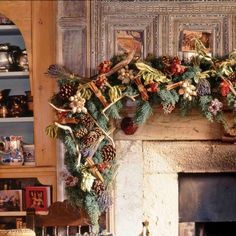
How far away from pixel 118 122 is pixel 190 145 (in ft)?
1.37

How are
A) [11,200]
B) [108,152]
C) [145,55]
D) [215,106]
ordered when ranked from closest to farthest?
1. [215,106]
2. [108,152]
3. [145,55]
4. [11,200]

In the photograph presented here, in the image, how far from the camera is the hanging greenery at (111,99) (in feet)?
9.41

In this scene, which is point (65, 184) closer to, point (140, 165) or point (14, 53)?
point (140, 165)

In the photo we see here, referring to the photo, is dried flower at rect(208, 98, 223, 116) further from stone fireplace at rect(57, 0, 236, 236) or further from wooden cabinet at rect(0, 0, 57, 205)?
wooden cabinet at rect(0, 0, 57, 205)

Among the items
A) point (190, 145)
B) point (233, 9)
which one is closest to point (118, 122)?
point (190, 145)

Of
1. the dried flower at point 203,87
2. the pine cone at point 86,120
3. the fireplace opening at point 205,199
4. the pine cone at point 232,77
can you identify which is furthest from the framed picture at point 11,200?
the pine cone at point 232,77

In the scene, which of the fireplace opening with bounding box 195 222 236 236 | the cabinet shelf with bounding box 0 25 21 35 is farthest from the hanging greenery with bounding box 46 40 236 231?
the fireplace opening with bounding box 195 222 236 236

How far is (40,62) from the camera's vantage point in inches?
128

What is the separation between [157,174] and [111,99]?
576mm

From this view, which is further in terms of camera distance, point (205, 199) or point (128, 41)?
→ point (205, 199)

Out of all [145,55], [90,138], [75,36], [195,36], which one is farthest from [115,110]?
[195,36]

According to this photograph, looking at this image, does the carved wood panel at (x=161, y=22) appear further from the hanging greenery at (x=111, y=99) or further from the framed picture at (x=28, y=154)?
the framed picture at (x=28, y=154)

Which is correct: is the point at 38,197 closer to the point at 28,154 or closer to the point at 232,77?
the point at 28,154

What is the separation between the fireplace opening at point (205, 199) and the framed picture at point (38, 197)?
30.1 inches
